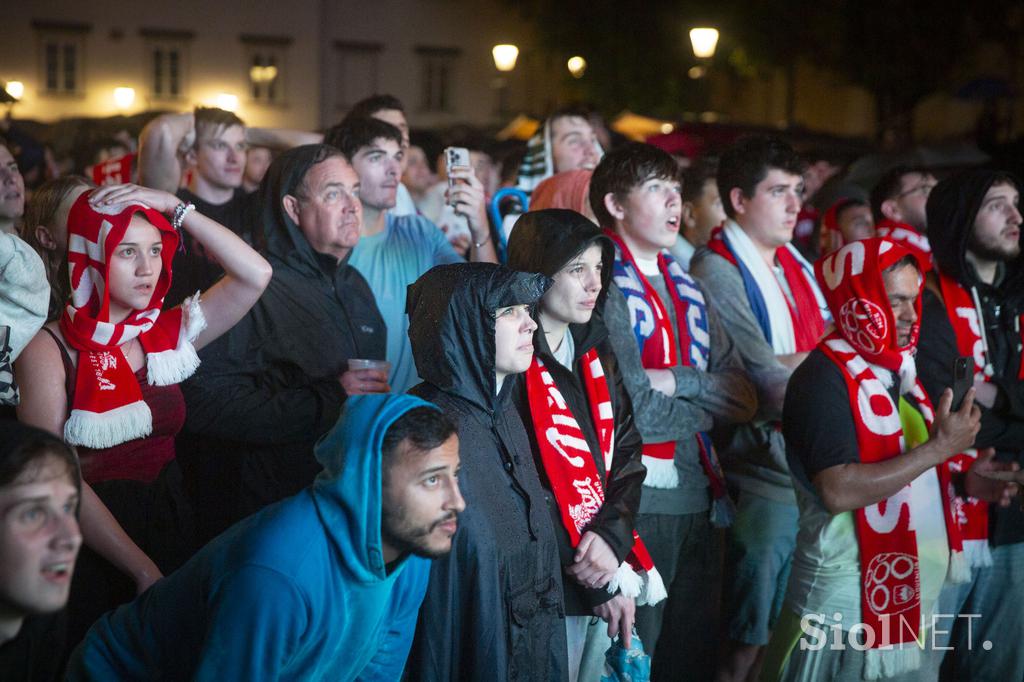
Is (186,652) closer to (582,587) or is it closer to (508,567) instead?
(508,567)

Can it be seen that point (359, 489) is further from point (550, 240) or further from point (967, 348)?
point (967, 348)

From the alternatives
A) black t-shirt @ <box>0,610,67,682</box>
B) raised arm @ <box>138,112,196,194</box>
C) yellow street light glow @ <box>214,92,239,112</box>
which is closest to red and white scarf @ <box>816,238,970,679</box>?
black t-shirt @ <box>0,610,67,682</box>

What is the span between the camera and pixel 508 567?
329 cm

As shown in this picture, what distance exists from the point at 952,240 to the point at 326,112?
29.6 metres

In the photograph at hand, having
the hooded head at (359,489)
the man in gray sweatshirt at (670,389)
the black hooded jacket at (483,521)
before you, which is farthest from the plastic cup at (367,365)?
the hooded head at (359,489)

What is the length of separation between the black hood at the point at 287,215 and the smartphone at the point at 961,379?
7.71 ft

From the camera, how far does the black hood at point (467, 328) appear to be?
11.1 ft

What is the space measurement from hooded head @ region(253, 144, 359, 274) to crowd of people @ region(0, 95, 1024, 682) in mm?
12

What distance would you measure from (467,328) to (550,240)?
0.75 meters

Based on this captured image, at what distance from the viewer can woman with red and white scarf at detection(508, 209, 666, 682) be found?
3648 millimetres

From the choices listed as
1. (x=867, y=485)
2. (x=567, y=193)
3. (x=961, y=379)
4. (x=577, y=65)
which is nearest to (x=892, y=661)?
(x=867, y=485)

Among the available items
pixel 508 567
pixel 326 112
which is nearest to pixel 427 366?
pixel 508 567

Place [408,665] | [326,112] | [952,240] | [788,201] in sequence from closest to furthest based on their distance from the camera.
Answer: [408,665]
[952,240]
[788,201]
[326,112]

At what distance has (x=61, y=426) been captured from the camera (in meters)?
3.24
